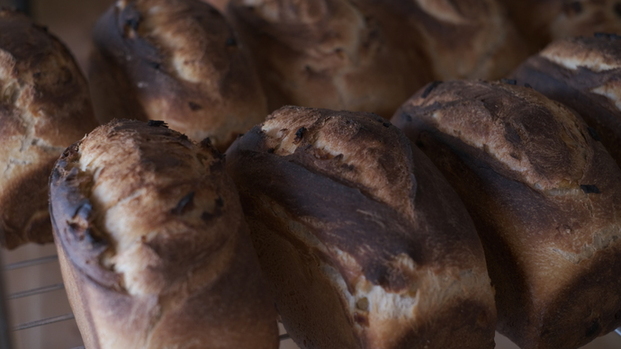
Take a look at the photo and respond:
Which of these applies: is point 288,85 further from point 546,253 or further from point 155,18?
point 546,253

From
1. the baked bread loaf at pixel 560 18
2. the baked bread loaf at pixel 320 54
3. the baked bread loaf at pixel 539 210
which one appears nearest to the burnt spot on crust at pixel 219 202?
the baked bread loaf at pixel 539 210

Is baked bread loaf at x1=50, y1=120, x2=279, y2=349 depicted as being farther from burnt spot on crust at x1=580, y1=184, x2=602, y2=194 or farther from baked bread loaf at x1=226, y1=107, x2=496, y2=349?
burnt spot on crust at x1=580, y1=184, x2=602, y2=194

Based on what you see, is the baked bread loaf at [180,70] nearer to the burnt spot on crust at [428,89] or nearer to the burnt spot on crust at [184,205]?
the burnt spot on crust at [428,89]

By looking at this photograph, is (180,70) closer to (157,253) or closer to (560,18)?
(157,253)

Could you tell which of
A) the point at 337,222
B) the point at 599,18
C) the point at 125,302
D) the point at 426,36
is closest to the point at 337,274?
the point at 337,222

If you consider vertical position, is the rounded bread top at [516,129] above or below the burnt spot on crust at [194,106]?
above

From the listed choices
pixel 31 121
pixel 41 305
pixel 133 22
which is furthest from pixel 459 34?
pixel 41 305

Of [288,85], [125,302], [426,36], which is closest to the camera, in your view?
[125,302]
